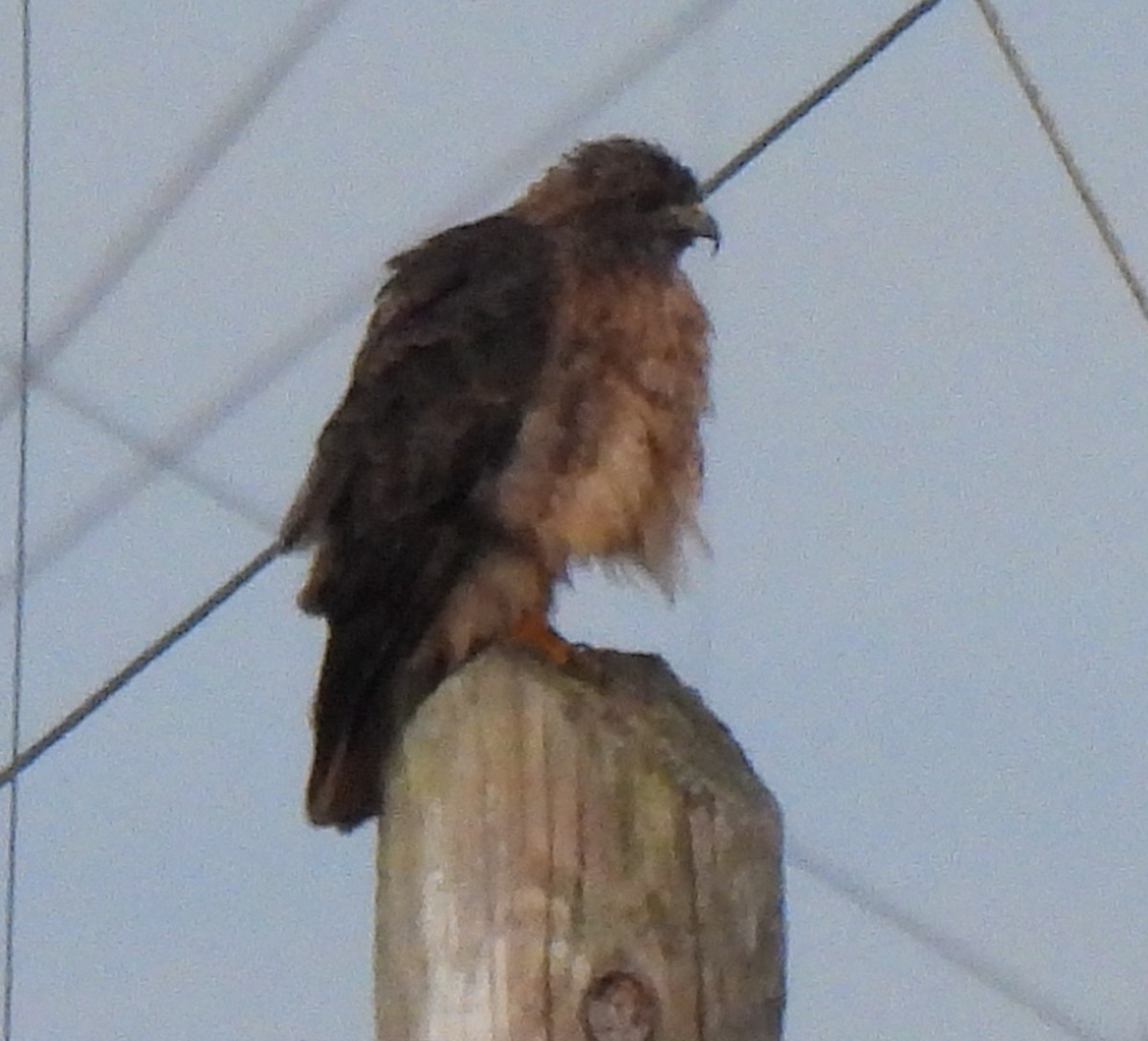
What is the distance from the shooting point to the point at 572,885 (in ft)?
6.63

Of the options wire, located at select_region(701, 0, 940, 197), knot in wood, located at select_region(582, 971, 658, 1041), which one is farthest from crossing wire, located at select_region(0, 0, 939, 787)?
knot in wood, located at select_region(582, 971, 658, 1041)

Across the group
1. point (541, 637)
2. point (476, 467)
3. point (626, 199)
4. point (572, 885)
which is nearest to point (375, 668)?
point (541, 637)

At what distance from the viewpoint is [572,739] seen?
2094mm

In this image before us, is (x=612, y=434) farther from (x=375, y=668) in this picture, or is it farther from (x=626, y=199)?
(x=626, y=199)

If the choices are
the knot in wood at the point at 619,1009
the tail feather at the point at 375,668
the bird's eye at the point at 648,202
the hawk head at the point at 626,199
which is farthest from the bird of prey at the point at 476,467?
the knot in wood at the point at 619,1009

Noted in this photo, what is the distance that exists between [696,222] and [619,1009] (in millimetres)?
2702

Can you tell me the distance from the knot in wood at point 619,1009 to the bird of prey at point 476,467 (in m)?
1.15

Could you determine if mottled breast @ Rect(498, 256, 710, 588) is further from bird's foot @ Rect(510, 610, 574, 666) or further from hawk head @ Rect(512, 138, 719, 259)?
hawk head @ Rect(512, 138, 719, 259)

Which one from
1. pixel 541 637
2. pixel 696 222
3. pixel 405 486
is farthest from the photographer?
pixel 696 222

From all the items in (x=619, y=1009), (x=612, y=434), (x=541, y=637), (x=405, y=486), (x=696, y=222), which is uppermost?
(x=696, y=222)

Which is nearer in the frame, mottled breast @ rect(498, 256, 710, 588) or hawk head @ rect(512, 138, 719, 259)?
mottled breast @ rect(498, 256, 710, 588)

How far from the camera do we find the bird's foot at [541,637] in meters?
2.73

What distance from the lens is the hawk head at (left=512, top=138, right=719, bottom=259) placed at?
435 centimetres

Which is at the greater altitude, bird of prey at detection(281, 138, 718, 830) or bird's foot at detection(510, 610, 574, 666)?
bird of prey at detection(281, 138, 718, 830)
